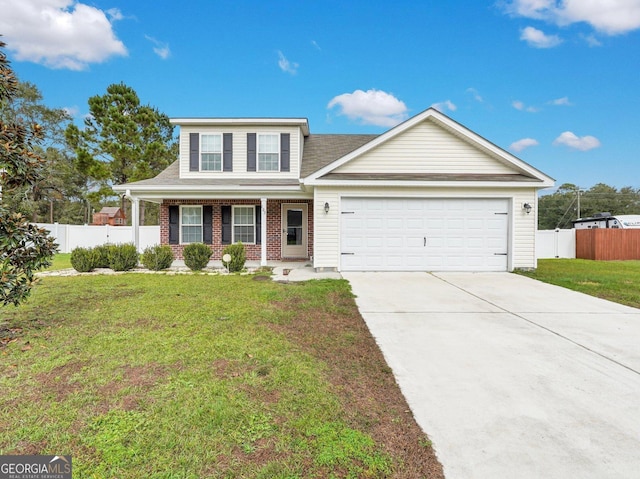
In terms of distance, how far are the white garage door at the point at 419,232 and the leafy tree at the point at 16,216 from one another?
7.40m

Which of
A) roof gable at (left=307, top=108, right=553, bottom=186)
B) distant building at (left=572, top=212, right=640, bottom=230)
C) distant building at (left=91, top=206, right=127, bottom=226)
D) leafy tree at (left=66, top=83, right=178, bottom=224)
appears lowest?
distant building at (left=572, top=212, right=640, bottom=230)

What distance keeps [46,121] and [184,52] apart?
816 inches

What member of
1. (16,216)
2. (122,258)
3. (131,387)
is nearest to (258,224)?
(122,258)

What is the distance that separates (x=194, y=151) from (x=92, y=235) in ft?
32.1

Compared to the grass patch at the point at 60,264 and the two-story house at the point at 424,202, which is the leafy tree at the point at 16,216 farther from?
the grass patch at the point at 60,264

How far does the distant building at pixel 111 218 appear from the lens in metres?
28.3

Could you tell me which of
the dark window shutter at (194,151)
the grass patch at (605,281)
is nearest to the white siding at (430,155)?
the grass patch at (605,281)

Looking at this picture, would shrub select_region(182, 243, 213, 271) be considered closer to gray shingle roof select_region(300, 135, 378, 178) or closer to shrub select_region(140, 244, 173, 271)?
shrub select_region(140, 244, 173, 271)

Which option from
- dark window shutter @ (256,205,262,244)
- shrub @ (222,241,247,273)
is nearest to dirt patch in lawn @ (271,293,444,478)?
shrub @ (222,241,247,273)

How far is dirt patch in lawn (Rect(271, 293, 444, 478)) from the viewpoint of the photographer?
2.29m

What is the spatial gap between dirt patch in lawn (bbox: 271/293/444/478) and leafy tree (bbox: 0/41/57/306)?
337cm

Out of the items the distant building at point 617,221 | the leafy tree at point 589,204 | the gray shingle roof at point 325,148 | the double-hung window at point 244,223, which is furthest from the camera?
the leafy tree at point 589,204

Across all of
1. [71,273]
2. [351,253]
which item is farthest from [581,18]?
[71,273]

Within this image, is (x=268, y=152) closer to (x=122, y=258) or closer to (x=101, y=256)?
(x=122, y=258)
